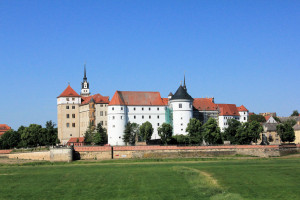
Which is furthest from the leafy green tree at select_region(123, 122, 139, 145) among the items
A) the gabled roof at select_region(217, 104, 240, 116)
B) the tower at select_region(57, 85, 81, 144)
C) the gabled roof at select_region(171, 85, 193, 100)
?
the gabled roof at select_region(217, 104, 240, 116)

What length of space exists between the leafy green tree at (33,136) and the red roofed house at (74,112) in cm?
1224

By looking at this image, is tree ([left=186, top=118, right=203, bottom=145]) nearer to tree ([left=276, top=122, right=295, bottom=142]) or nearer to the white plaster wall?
the white plaster wall

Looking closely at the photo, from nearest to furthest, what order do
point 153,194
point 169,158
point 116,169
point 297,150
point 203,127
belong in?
point 153,194 → point 116,169 → point 169,158 → point 297,150 → point 203,127

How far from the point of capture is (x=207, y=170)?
193 feet

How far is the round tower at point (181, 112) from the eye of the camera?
108750 mm

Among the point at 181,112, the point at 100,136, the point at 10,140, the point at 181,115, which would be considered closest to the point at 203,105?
the point at 181,112

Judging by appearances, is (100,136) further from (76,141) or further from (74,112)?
(74,112)

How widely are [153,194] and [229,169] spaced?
66.4 ft

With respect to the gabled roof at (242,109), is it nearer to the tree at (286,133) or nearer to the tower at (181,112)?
the tree at (286,133)

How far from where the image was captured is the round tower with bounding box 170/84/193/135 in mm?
108750

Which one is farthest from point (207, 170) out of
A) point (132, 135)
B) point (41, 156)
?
point (132, 135)

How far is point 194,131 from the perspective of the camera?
327ft

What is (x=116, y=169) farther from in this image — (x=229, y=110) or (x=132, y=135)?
(x=229, y=110)

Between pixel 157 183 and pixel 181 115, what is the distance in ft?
202
